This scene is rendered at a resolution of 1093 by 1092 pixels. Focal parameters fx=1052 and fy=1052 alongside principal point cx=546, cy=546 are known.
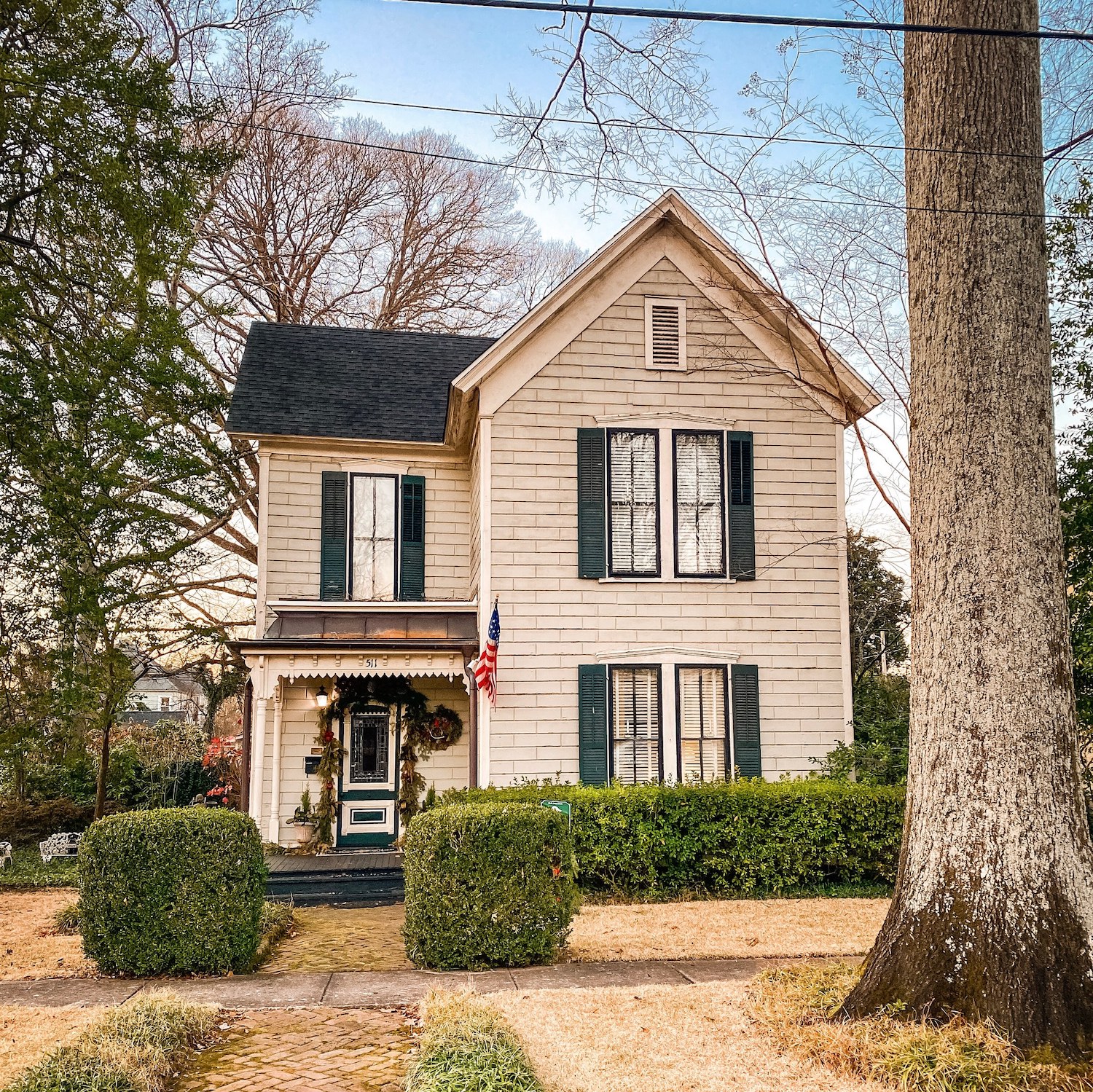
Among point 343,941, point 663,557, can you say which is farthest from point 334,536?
point 343,941

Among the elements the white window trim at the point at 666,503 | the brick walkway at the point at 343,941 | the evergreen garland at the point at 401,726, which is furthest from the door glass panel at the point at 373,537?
the brick walkway at the point at 343,941

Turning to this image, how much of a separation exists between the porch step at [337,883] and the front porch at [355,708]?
1.70m

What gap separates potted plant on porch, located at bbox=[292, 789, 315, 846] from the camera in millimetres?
14805

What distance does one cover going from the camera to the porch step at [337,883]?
12.3 meters

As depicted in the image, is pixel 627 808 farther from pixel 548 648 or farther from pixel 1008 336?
pixel 1008 336

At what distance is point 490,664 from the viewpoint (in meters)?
12.7

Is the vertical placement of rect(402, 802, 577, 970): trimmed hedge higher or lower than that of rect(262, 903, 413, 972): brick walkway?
higher

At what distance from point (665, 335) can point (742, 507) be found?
2.50m

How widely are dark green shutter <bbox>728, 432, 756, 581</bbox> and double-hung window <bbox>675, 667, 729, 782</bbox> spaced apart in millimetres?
1389

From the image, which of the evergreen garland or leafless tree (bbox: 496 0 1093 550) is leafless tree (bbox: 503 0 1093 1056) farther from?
the evergreen garland

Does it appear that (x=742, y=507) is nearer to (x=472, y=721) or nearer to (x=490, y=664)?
(x=490, y=664)

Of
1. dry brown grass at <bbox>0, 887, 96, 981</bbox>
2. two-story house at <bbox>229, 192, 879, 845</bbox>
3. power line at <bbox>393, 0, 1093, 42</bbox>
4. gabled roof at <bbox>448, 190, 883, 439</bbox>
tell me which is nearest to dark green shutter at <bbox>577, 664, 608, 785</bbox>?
two-story house at <bbox>229, 192, 879, 845</bbox>

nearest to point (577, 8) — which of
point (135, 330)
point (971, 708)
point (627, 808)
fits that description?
point (971, 708)

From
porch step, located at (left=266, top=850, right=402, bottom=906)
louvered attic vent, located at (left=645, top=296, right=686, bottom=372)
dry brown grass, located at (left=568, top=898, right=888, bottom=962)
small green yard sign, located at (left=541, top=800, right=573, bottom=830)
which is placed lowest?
porch step, located at (left=266, top=850, right=402, bottom=906)
